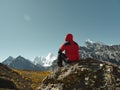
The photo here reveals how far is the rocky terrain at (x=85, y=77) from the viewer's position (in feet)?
47.7

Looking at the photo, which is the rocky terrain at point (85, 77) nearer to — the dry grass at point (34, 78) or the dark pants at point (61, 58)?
the dark pants at point (61, 58)

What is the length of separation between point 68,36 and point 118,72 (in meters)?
4.47

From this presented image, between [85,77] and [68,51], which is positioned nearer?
[85,77]

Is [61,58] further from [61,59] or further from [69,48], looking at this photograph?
[69,48]

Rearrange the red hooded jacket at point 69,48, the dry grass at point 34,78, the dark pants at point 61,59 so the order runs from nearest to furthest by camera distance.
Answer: the dark pants at point 61,59 < the red hooded jacket at point 69,48 < the dry grass at point 34,78

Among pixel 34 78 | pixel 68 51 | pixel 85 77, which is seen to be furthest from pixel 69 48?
pixel 34 78

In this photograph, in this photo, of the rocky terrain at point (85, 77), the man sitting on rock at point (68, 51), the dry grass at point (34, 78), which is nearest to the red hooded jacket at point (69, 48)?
the man sitting on rock at point (68, 51)

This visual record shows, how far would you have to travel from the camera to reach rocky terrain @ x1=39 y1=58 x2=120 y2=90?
14.5 m

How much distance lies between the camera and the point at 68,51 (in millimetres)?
17547

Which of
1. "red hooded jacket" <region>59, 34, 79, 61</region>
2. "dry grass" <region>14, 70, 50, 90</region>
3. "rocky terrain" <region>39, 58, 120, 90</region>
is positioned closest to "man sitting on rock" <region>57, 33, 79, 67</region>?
"red hooded jacket" <region>59, 34, 79, 61</region>

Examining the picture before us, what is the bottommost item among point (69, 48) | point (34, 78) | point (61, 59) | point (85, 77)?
point (85, 77)

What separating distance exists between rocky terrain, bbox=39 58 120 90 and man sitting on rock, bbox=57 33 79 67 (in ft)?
3.25

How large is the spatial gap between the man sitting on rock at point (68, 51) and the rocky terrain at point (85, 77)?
990 mm

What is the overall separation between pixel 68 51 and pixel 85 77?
3039 mm
